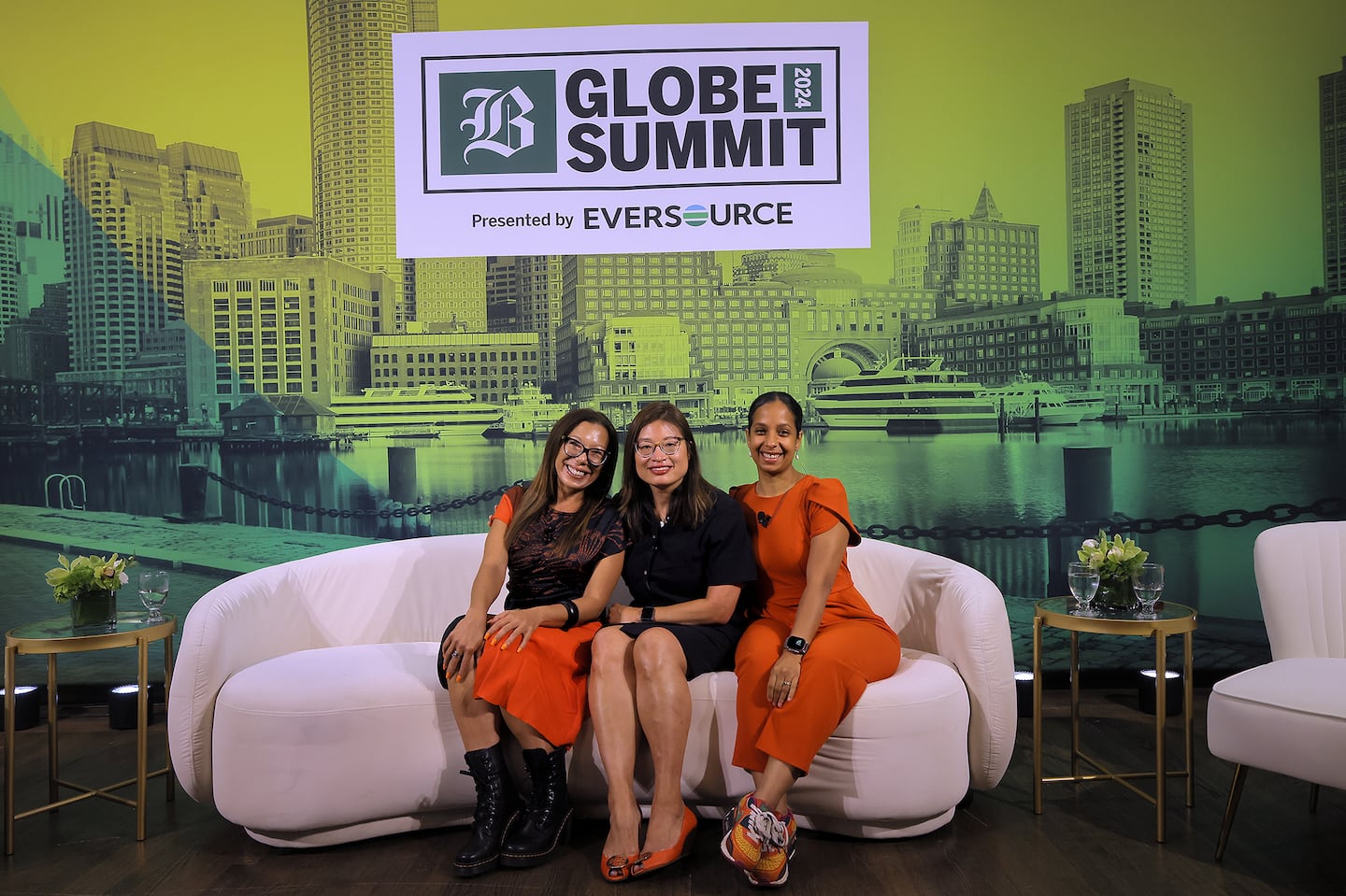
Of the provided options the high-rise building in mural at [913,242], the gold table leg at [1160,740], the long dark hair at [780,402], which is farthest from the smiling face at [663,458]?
the high-rise building in mural at [913,242]

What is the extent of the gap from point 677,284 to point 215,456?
2114 millimetres

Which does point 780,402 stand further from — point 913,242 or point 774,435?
point 913,242

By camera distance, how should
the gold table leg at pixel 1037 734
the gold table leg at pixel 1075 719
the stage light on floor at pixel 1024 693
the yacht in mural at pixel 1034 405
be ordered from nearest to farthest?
the gold table leg at pixel 1037 734
the gold table leg at pixel 1075 719
the stage light on floor at pixel 1024 693
the yacht in mural at pixel 1034 405

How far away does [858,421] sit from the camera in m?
4.43

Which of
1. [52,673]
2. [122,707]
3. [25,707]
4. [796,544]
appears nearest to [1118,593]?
[796,544]

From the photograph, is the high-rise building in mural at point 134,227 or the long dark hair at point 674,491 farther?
the high-rise building in mural at point 134,227

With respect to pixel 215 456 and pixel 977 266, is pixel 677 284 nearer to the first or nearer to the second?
pixel 977 266

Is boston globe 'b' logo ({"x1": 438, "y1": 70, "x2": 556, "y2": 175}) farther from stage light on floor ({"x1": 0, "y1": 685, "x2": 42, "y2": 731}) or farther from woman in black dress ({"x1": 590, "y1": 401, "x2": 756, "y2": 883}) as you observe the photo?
stage light on floor ({"x1": 0, "y1": 685, "x2": 42, "y2": 731})

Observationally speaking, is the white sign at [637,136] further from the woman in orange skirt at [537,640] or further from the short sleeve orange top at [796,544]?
the short sleeve orange top at [796,544]

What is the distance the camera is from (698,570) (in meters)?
2.82

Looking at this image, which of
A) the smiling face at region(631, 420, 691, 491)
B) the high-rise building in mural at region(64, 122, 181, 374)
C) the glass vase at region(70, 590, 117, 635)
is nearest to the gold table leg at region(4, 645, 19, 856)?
the glass vase at region(70, 590, 117, 635)

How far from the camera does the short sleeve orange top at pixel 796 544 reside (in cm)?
278

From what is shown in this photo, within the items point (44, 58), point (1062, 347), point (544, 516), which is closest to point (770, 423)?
point (544, 516)

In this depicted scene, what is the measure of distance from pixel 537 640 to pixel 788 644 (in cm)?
65
